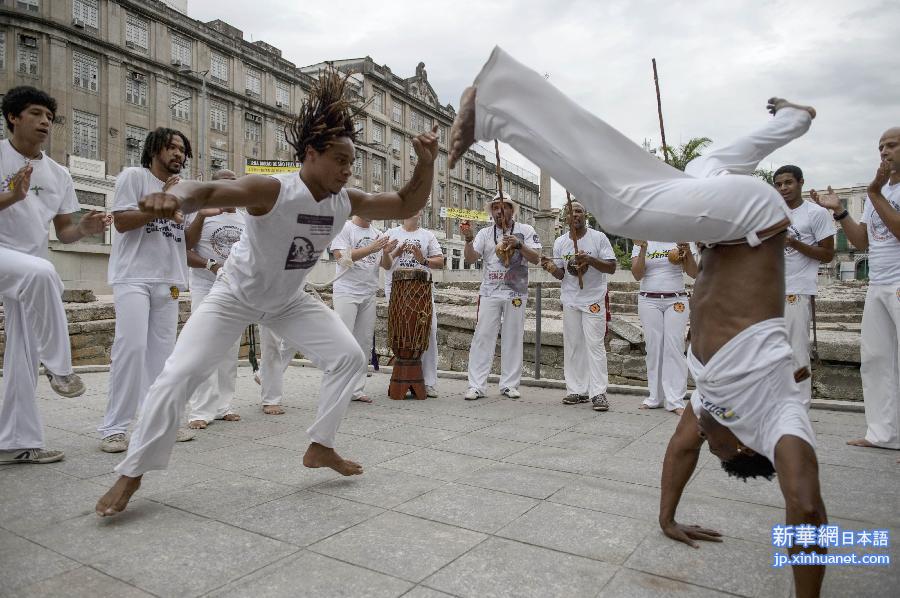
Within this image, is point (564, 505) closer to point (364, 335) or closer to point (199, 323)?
point (199, 323)

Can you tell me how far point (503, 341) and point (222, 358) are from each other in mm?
4221

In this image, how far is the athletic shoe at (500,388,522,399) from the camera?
22.6 feet

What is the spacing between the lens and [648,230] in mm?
2428

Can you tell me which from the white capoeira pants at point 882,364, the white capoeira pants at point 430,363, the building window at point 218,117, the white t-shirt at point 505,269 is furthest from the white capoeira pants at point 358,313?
the building window at point 218,117

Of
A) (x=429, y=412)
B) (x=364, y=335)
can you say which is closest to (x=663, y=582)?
(x=429, y=412)

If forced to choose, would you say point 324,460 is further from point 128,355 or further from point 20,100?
point 20,100

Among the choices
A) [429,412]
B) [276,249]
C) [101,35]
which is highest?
[101,35]

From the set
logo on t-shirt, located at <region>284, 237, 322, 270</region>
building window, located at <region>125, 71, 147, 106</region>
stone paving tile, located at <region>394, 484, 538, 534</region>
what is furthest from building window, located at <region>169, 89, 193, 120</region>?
stone paving tile, located at <region>394, 484, 538, 534</region>

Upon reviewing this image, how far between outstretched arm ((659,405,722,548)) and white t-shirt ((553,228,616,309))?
4.00 meters

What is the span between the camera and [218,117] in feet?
122

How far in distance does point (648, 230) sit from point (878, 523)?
199cm

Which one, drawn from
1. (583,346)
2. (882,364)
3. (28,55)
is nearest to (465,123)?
(882,364)

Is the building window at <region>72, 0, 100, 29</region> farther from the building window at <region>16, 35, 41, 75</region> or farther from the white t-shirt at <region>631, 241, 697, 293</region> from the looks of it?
the white t-shirt at <region>631, 241, 697, 293</region>

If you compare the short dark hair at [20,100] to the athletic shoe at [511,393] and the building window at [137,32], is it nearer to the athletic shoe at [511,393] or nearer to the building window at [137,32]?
the athletic shoe at [511,393]
